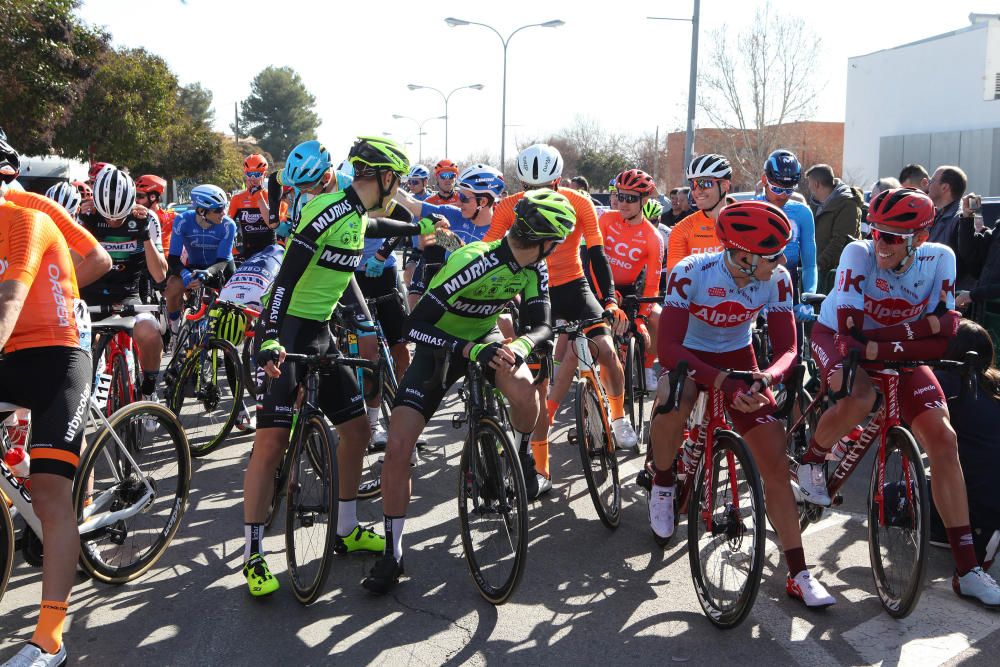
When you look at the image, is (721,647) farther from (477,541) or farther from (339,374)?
(339,374)

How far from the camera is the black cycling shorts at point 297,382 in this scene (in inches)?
177

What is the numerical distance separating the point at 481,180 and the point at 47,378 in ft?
13.6

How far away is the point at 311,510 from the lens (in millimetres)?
4438

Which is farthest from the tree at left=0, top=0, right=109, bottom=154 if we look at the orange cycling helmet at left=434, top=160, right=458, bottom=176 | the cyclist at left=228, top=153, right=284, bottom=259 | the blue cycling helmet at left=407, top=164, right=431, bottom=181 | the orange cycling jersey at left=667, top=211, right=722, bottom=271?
the orange cycling jersey at left=667, top=211, right=722, bottom=271

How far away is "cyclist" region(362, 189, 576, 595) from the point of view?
174 inches

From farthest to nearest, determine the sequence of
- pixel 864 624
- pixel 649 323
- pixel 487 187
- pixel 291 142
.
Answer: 1. pixel 291 142
2. pixel 649 323
3. pixel 487 187
4. pixel 864 624

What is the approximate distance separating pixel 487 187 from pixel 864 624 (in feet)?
14.5

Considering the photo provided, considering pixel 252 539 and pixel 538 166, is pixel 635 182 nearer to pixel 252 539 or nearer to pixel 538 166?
pixel 538 166

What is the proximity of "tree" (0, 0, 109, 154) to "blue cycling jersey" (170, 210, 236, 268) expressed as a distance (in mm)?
14082

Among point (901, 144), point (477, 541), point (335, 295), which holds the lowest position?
point (477, 541)

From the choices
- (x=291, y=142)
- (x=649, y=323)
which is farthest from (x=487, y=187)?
(x=291, y=142)

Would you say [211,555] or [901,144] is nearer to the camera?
[211,555]

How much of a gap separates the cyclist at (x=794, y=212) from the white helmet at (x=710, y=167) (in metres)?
0.53

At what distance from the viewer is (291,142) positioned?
9812 cm
